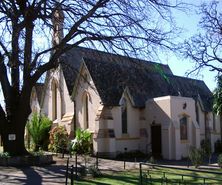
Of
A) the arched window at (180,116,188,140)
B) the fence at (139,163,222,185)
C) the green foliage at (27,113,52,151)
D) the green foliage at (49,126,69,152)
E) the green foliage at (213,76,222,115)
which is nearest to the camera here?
the fence at (139,163,222,185)

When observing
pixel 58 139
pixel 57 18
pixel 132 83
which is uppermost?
pixel 57 18

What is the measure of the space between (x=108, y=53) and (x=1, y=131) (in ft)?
26.9

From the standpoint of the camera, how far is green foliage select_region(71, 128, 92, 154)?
30.3 metres

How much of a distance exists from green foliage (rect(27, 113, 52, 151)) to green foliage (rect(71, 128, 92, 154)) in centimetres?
559

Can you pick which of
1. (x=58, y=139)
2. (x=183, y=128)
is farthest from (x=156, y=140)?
(x=58, y=139)

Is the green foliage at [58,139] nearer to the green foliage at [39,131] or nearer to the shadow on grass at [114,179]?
the green foliage at [39,131]

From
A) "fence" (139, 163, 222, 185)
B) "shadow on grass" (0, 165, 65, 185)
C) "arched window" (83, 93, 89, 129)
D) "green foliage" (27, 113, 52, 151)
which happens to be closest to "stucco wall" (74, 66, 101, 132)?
"arched window" (83, 93, 89, 129)

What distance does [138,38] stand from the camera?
2222 centimetres

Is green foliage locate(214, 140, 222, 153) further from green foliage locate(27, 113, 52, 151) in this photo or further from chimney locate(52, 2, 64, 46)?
chimney locate(52, 2, 64, 46)

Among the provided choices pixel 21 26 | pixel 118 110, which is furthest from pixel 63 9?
pixel 118 110

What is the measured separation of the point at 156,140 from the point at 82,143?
6.15m

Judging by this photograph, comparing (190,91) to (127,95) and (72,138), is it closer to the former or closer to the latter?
(127,95)

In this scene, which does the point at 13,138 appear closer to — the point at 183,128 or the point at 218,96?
the point at 218,96

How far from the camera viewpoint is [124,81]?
3334 centimetres
